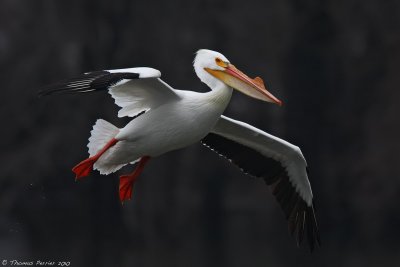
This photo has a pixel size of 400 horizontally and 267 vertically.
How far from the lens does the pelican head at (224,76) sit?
6.86 metres

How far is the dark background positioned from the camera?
1381cm

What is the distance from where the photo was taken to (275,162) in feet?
25.9

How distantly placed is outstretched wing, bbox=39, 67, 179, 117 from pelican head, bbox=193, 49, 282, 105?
419mm

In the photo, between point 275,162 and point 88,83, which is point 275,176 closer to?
point 275,162

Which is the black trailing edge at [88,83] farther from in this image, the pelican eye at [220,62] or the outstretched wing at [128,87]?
the pelican eye at [220,62]

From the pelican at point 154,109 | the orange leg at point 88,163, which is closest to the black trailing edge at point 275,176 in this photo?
the pelican at point 154,109

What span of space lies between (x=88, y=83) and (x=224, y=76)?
48.7 inches

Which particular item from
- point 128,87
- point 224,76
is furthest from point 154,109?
point 224,76

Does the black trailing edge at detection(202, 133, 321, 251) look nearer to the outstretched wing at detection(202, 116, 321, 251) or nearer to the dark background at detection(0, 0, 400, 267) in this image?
the outstretched wing at detection(202, 116, 321, 251)

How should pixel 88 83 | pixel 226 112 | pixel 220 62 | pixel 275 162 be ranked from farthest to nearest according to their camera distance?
1. pixel 226 112
2. pixel 275 162
3. pixel 220 62
4. pixel 88 83

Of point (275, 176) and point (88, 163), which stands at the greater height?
point (88, 163)

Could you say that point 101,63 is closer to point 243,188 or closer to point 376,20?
point 243,188

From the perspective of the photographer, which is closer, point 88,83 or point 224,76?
point 88,83

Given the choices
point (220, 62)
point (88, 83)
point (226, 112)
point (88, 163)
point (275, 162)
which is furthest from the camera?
point (226, 112)
